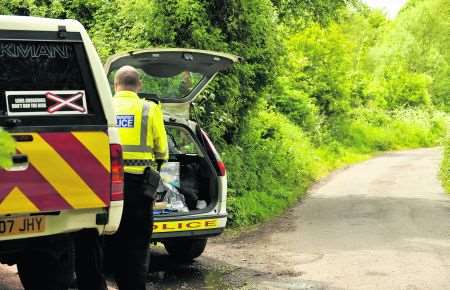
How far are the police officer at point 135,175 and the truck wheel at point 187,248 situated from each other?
7.51 ft

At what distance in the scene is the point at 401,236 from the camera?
10.3 metres

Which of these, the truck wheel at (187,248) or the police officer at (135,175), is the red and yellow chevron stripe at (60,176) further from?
the truck wheel at (187,248)

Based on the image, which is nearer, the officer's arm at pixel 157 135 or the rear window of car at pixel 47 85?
the rear window of car at pixel 47 85

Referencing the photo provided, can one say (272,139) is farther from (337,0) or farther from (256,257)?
(256,257)

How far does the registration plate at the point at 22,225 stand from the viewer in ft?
14.9

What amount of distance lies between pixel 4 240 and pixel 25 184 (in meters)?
0.39

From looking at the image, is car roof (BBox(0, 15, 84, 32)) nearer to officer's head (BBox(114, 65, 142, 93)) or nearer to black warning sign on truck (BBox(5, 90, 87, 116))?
black warning sign on truck (BBox(5, 90, 87, 116))

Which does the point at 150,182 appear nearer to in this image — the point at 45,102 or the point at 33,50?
the point at 45,102

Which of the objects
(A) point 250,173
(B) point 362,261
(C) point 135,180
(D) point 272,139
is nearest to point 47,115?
(C) point 135,180

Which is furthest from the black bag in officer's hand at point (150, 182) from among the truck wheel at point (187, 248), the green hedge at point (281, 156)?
the green hedge at point (281, 156)

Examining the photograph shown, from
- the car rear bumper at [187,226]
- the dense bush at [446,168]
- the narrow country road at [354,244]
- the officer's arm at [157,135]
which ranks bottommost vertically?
the dense bush at [446,168]

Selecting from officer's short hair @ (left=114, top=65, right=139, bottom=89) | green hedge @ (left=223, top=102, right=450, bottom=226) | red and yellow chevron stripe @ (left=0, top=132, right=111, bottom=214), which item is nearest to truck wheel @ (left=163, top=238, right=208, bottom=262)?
officer's short hair @ (left=114, top=65, right=139, bottom=89)

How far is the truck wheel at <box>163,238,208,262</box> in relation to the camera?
8.34 metres

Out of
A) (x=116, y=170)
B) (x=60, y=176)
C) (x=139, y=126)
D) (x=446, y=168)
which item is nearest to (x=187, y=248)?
(x=139, y=126)
